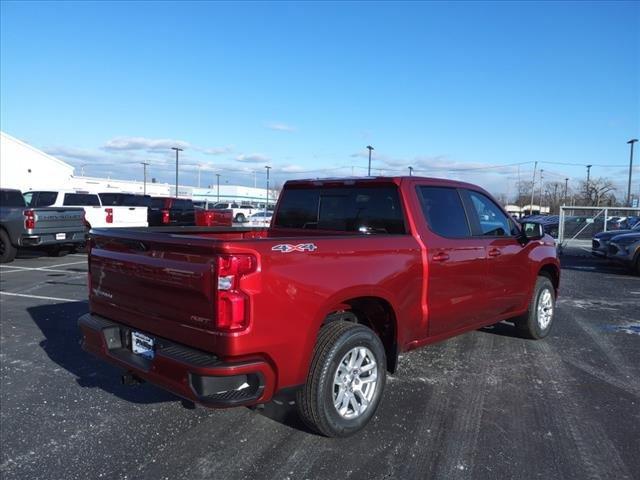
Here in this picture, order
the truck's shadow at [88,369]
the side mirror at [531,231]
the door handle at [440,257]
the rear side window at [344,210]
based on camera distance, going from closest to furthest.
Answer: the truck's shadow at [88,369] < the door handle at [440,257] < the rear side window at [344,210] < the side mirror at [531,231]

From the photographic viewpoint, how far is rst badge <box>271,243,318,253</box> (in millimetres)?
3145

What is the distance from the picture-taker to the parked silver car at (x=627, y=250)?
12688mm

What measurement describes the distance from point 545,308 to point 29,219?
39.2ft

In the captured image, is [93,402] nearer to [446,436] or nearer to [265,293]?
[265,293]

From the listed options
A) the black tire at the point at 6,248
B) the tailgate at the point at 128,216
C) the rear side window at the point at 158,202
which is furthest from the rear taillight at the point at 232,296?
the rear side window at the point at 158,202

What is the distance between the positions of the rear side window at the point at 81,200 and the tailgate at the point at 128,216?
3.20ft

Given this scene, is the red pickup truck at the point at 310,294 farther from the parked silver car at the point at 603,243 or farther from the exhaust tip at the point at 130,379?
the parked silver car at the point at 603,243

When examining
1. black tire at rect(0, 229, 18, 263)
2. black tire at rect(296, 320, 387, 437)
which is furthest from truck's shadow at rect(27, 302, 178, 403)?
black tire at rect(0, 229, 18, 263)

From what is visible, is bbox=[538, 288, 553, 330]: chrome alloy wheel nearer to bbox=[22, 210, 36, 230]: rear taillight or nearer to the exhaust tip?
the exhaust tip

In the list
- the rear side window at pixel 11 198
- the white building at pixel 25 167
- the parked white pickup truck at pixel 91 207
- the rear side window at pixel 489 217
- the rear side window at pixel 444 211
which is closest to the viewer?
the rear side window at pixel 444 211

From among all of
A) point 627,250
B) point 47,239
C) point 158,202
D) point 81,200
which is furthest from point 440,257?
point 158,202

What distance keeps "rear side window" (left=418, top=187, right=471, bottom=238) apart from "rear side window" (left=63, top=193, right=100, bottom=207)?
50.3ft

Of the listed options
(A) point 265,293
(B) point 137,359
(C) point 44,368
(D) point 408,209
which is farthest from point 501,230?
(C) point 44,368

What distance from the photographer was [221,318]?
2975 mm
